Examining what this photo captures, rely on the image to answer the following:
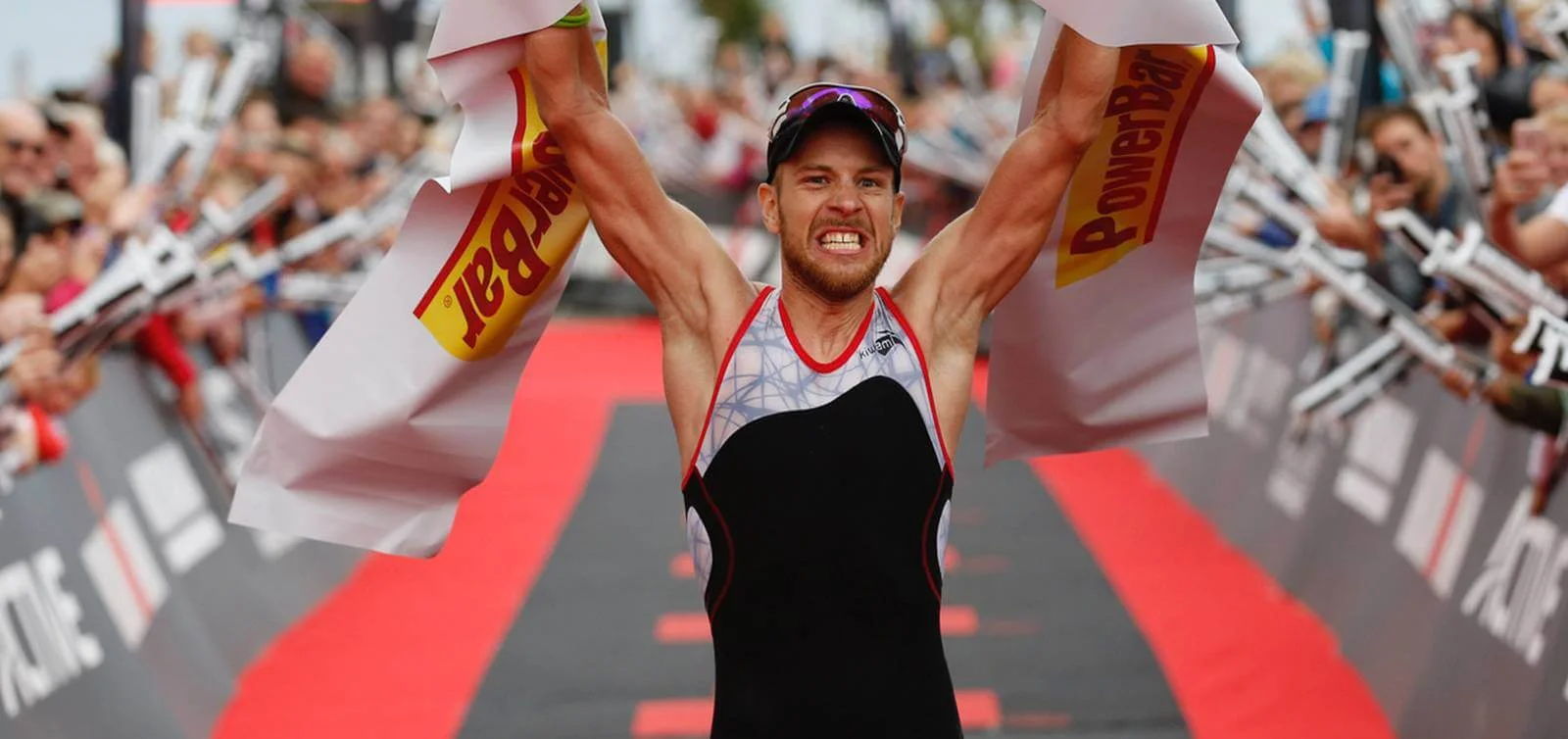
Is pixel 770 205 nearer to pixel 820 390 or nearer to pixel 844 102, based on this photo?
pixel 844 102

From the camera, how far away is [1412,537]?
236 inches

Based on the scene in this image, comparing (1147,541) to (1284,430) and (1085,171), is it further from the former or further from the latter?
(1085,171)

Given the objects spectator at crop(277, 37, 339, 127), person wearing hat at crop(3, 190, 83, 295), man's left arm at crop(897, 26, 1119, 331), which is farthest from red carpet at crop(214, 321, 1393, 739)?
man's left arm at crop(897, 26, 1119, 331)

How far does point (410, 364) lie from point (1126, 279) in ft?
5.14

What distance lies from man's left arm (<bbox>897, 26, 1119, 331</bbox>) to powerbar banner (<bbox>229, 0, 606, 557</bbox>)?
2.68 feet

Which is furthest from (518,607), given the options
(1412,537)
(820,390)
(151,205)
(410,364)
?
(820,390)

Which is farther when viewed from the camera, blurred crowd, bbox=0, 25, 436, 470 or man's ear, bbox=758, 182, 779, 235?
blurred crowd, bbox=0, 25, 436, 470

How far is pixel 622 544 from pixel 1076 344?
492 centimetres

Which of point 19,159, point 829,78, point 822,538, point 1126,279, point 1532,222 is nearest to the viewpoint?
point 822,538

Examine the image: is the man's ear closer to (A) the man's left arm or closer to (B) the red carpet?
(A) the man's left arm

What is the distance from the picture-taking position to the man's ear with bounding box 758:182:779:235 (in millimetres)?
3309

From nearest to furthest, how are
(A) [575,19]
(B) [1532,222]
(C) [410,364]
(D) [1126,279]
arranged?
(A) [575,19] → (C) [410,364] → (D) [1126,279] → (B) [1532,222]

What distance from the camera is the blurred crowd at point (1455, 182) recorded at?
4648 millimetres

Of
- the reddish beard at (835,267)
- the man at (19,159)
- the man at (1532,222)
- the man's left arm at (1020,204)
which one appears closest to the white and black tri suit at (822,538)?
the reddish beard at (835,267)
